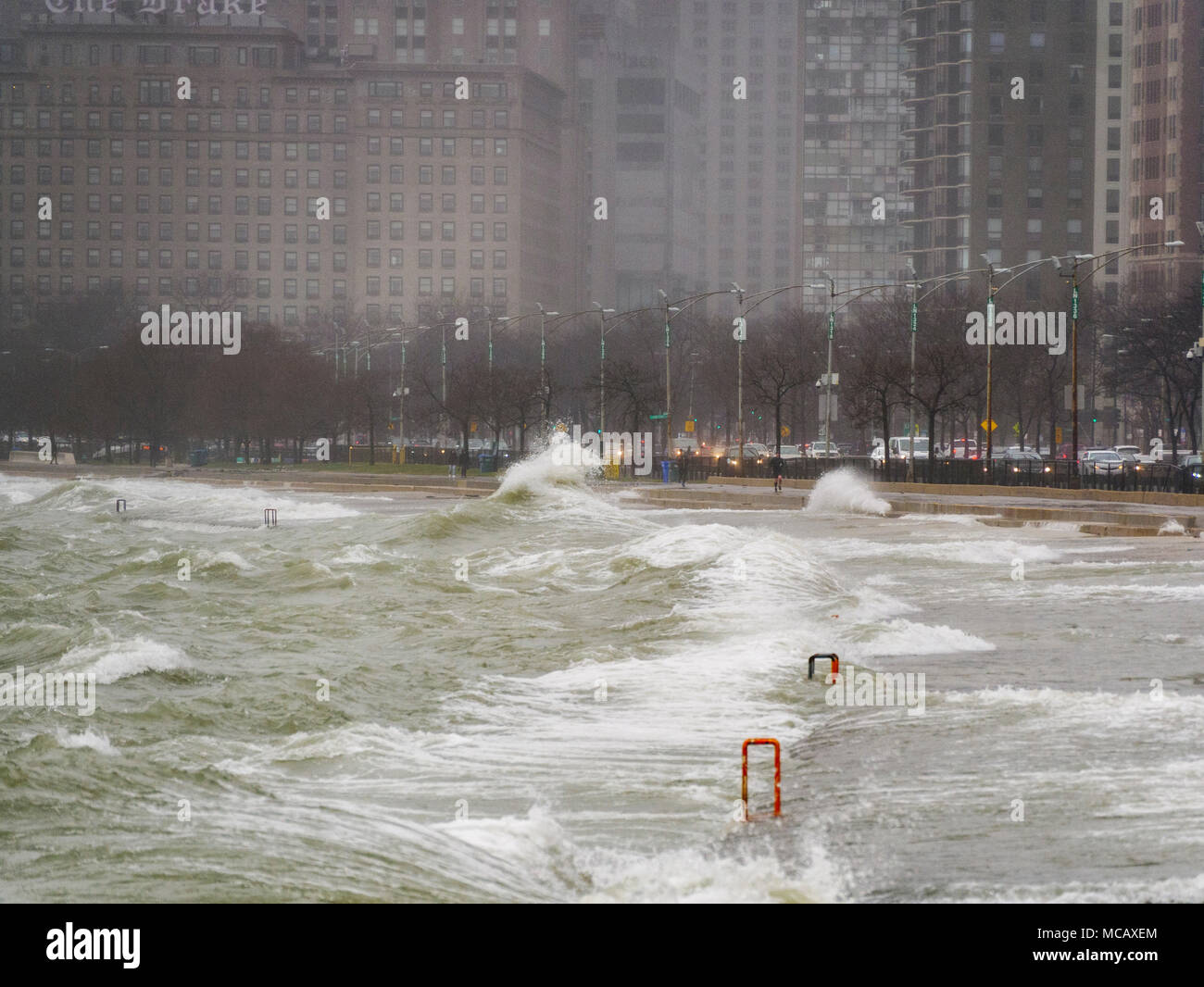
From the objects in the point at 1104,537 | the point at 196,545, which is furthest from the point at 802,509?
the point at 196,545

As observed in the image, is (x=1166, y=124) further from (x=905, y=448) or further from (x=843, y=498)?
(x=843, y=498)

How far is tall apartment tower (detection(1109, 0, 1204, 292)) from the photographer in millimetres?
164875

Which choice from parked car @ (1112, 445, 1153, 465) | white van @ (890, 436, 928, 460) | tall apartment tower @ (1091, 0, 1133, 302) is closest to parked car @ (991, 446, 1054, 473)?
white van @ (890, 436, 928, 460)

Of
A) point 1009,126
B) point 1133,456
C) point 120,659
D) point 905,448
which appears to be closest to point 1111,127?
point 1009,126

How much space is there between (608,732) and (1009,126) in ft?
549

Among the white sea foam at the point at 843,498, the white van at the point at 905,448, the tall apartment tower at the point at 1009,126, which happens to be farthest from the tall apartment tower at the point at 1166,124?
the white sea foam at the point at 843,498

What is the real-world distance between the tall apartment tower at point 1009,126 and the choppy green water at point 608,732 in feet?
474

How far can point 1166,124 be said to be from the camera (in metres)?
168

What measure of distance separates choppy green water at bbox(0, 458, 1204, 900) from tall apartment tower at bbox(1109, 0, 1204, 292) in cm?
13759

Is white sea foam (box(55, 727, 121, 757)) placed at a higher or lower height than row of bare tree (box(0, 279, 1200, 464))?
lower

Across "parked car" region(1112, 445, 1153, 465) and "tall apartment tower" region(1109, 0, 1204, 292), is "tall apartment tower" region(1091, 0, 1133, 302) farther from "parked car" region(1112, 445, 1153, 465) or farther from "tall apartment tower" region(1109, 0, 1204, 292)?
"parked car" region(1112, 445, 1153, 465)

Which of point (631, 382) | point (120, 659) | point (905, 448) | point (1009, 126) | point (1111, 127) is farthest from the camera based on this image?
point (1111, 127)
